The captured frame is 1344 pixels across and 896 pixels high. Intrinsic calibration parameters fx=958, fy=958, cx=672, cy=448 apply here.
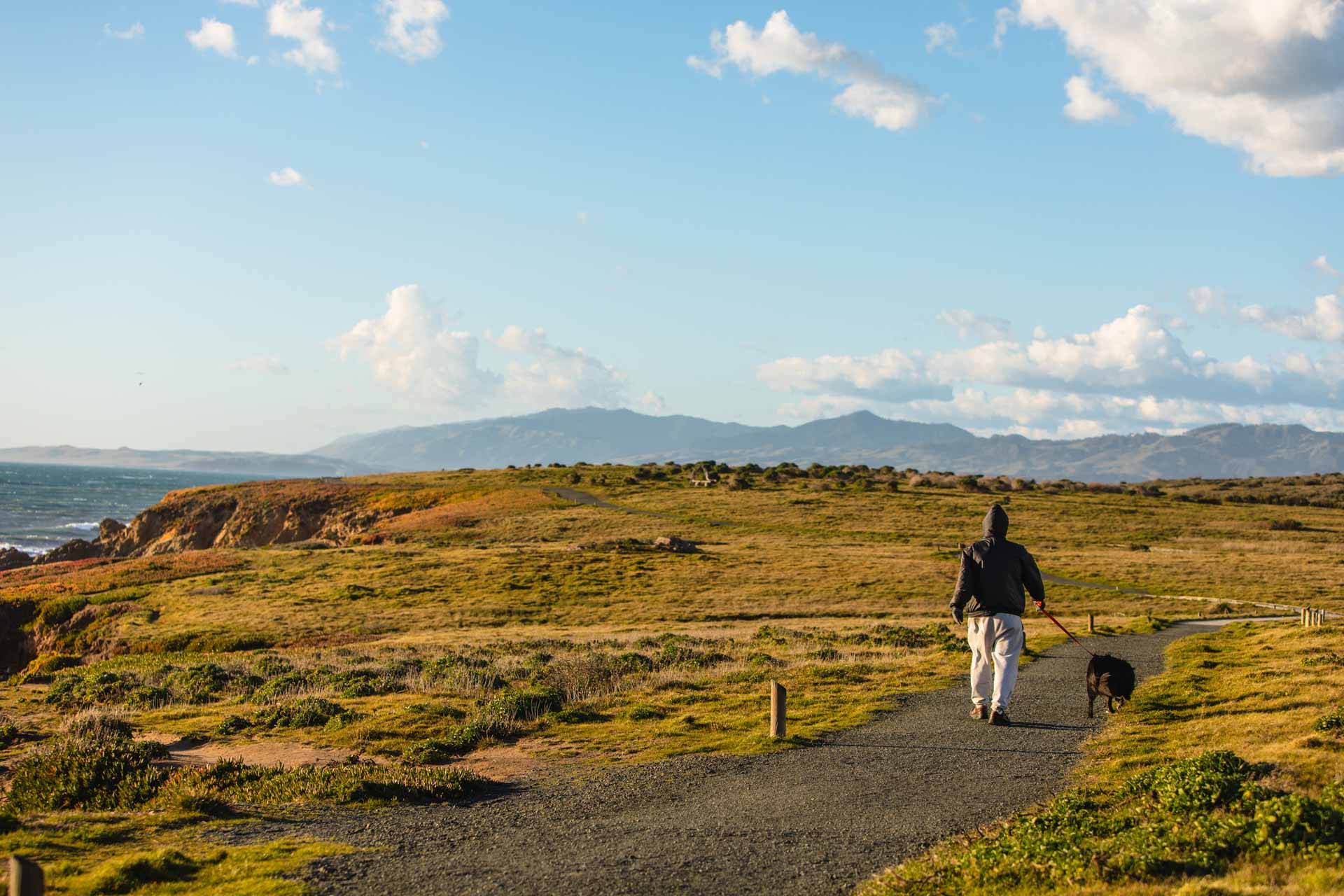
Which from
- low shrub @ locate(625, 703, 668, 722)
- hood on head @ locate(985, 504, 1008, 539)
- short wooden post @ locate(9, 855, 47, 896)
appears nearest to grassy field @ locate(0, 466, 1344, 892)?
low shrub @ locate(625, 703, 668, 722)

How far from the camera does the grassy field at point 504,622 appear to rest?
45.4 ft

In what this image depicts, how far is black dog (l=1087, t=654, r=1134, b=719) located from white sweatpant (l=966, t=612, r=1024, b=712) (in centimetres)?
143

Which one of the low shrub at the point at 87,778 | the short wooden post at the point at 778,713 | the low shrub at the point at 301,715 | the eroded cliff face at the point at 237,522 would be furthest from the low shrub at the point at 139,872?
the eroded cliff face at the point at 237,522

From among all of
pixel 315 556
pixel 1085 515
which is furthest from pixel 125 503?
pixel 1085 515

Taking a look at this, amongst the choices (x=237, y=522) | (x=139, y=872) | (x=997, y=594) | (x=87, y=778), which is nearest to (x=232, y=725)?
(x=87, y=778)

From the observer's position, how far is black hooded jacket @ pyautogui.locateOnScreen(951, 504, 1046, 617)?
44.5 ft

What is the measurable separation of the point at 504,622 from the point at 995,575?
28.4 metres

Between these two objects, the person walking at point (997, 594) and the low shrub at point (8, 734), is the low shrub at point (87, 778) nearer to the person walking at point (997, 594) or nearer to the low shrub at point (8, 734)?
the low shrub at point (8, 734)

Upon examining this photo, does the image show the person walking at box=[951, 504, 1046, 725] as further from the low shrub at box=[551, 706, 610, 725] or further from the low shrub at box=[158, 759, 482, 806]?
the low shrub at box=[158, 759, 482, 806]

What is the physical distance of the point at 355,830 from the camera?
10.4m

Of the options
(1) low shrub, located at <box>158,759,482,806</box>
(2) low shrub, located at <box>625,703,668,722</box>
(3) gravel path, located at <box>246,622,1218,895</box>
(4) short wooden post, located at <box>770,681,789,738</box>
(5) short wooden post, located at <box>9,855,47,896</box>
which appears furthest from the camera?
(2) low shrub, located at <box>625,703,668,722</box>

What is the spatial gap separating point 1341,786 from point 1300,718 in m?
5.23

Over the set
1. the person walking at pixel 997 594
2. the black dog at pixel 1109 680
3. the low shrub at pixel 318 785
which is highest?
the person walking at pixel 997 594

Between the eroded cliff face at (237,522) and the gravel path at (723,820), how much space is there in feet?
225
